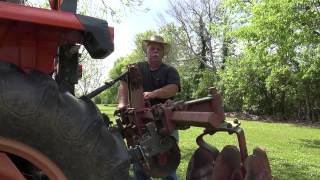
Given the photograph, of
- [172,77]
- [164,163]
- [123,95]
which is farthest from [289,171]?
[164,163]

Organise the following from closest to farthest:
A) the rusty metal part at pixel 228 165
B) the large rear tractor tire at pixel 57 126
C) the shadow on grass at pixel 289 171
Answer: the large rear tractor tire at pixel 57 126
the rusty metal part at pixel 228 165
the shadow on grass at pixel 289 171

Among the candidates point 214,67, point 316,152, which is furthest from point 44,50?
point 214,67

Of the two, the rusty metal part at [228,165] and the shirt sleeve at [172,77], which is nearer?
the rusty metal part at [228,165]

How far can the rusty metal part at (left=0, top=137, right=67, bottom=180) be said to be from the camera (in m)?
2.18

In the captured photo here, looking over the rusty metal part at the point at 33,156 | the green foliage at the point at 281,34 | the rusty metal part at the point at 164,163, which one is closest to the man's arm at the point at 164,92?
the rusty metal part at the point at 164,163

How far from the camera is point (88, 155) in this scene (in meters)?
2.29

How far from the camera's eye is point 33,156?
2201 mm

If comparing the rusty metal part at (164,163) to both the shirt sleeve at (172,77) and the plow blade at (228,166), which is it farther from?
the shirt sleeve at (172,77)

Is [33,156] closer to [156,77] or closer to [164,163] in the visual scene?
[164,163]

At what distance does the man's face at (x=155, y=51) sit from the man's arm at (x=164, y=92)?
31 cm

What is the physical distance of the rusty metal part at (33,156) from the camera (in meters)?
2.18

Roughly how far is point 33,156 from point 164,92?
282 centimetres

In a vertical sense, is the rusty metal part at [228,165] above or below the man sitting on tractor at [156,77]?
below

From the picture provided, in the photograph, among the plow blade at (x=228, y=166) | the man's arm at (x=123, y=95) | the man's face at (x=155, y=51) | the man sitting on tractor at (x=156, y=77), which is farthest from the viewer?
the man's face at (x=155, y=51)
